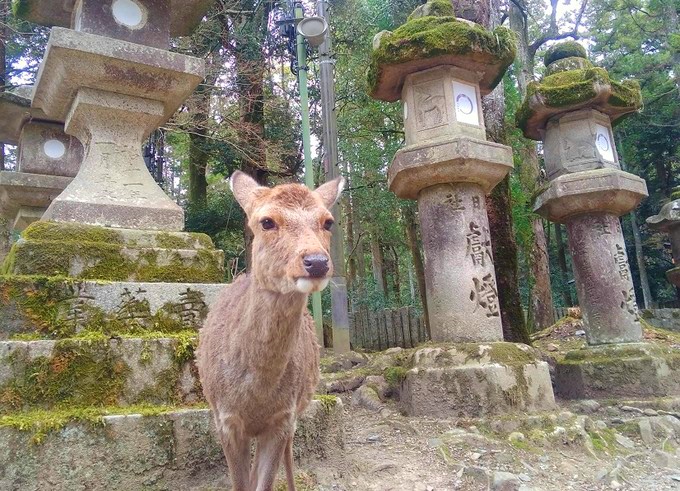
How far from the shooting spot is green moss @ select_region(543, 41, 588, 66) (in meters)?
6.92

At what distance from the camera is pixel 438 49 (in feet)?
17.0

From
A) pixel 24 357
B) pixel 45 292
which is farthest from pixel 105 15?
pixel 24 357

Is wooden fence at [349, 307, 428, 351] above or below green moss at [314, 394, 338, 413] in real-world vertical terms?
above

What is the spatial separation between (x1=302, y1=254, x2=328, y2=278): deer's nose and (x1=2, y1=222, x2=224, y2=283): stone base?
6.57 ft

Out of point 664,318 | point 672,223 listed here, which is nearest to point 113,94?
point 672,223

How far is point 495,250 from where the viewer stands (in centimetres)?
676

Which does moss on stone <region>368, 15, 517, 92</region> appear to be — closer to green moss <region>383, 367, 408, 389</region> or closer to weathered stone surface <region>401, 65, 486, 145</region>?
weathered stone surface <region>401, 65, 486, 145</region>

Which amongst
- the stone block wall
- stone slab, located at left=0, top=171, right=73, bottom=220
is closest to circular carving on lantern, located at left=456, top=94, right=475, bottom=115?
stone slab, located at left=0, top=171, right=73, bottom=220

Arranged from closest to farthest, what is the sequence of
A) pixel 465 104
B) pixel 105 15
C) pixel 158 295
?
pixel 158 295 → pixel 105 15 → pixel 465 104

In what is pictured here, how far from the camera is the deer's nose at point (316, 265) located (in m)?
2.11

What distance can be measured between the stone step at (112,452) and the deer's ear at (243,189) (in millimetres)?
1317

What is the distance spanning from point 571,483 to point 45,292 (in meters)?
3.68

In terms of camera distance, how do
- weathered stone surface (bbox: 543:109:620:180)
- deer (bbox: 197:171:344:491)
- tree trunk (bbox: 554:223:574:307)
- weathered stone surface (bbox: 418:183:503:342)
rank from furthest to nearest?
tree trunk (bbox: 554:223:574:307) → weathered stone surface (bbox: 543:109:620:180) → weathered stone surface (bbox: 418:183:503:342) → deer (bbox: 197:171:344:491)

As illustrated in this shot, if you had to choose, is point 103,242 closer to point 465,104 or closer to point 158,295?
point 158,295
